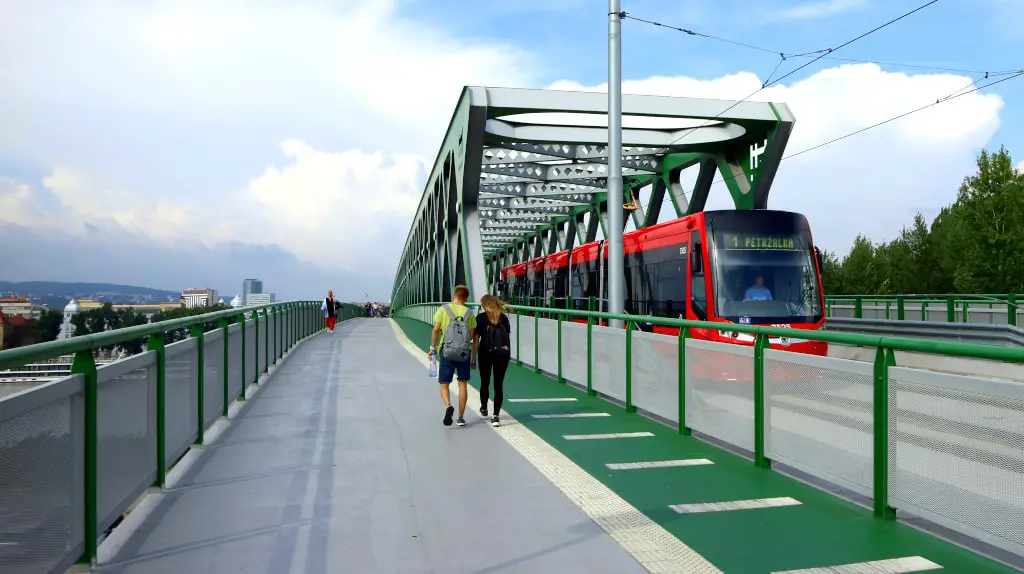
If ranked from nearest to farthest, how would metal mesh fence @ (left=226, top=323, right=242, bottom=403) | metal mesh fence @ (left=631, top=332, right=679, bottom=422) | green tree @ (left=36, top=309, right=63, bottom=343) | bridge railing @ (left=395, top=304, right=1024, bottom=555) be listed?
green tree @ (left=36, top=309, right=63, bottom=343)
bridge railing @ (left=395, top=304, right=1024, bottom=555)
metal mesh fence @ (left=631, top=332, right=679, bottom=422)
metal mesh fence @ (left=226, top=323, right=242, bottom=403)

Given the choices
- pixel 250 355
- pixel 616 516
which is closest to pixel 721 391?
pixel 616 516

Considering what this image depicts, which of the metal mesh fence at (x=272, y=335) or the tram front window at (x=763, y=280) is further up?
the tram front window at (x=763, y=280)

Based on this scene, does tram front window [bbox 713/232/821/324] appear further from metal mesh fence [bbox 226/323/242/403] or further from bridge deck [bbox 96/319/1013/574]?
metal mesh fence [bbox 226/323/242/403]

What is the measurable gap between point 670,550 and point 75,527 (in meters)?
2.86

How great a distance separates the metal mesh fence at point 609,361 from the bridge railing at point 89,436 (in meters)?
4.44

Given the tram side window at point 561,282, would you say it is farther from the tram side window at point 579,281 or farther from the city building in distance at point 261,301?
the city building in distance at point 261,301


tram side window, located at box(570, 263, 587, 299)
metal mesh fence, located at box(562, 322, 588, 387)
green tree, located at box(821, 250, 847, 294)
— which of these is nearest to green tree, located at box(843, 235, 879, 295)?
green tree, located at box(821, 250, 847, 294)

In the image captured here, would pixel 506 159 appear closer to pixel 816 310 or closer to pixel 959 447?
pixel 816 310

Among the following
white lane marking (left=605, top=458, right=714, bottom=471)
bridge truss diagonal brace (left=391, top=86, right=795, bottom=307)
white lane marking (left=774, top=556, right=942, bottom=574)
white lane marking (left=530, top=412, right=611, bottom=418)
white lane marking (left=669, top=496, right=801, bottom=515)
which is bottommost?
white lane marking (left=774, top=556, right=942, bottom=574)

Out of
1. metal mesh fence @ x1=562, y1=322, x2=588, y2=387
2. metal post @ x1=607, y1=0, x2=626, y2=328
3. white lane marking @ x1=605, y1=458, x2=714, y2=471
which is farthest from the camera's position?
metal post @ x1=607, y1=0, x2=626, y2=328

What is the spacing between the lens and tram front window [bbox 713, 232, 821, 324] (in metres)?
13.6

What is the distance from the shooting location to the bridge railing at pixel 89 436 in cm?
327

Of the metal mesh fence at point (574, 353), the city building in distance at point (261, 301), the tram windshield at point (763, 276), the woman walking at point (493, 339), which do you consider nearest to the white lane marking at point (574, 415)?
the woman walking at point (493, 339)

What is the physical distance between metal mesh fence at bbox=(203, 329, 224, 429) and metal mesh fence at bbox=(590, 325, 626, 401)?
4252mm
